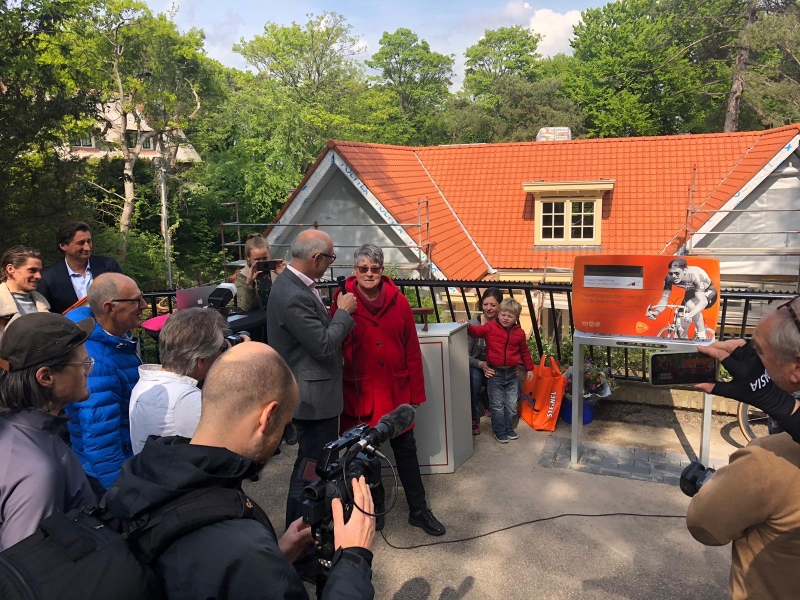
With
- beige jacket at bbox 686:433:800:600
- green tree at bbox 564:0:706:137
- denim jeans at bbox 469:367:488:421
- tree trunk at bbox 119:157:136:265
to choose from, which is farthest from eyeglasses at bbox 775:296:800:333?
green tree at bbox 564:0:706:137

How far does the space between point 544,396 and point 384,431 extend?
328 cm

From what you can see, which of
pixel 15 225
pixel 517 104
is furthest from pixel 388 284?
pixel 517 104

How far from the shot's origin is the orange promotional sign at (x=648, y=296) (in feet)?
13.4

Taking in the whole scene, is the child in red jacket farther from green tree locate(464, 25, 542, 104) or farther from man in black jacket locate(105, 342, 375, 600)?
green tree locate(464, 25, 542, 104)

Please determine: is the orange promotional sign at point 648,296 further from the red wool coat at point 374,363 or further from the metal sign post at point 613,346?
the red wool coat at point 374,363

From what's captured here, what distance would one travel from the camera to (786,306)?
1.80m

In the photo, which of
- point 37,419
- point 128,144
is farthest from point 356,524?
point 128,144

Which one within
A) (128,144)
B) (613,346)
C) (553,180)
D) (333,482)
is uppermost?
(128,144)

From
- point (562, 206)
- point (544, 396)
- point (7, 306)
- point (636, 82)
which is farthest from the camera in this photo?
point (636, 82)

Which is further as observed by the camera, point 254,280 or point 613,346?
point 254,280

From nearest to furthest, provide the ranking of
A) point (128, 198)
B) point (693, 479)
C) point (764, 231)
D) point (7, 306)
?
point (693, 479), point (7, 306), point (764, 231), point (128, 198)

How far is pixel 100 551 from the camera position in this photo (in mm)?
1271

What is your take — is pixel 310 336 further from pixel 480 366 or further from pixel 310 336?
pixel 480 366

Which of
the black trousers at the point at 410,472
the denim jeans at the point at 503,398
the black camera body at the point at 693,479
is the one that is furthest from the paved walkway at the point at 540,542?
the black camera body at the point at 693,479
